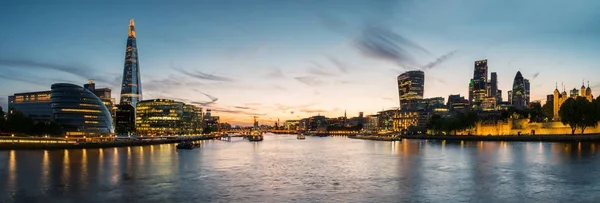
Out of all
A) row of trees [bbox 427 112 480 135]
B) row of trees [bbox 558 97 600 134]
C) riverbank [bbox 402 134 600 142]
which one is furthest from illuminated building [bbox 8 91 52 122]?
row of trees [bbox 558 97 600 134]

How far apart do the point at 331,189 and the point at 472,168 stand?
22.0 metres

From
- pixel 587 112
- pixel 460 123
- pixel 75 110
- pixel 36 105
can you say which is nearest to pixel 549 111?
pixel 460 123

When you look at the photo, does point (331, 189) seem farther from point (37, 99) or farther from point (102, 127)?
point (37, 99)

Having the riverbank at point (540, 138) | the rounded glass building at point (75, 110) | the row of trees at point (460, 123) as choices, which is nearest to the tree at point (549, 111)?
the riverbank at point (540, 138)

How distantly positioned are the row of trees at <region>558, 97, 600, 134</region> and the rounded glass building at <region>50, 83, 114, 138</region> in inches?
5669

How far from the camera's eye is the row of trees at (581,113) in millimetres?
112062

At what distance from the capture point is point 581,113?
113m

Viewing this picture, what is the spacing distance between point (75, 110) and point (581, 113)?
494 ft

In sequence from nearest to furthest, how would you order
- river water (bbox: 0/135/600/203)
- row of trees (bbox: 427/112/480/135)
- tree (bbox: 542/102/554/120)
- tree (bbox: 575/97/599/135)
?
river water (bbox: 0/135/600/203) < tree (bbox: 575/97/599/135) < tree (bbox: 542/102/554/120) < row of trees (bbox: 427/112/480/135)

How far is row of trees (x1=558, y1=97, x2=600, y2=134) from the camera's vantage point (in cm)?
11206

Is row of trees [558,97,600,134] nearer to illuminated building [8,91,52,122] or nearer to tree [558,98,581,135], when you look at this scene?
tree [558,98,581,135]

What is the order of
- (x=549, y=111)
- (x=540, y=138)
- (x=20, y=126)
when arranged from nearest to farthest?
(x=20, y=126), (x=540, y=138), (x=549, y=111)

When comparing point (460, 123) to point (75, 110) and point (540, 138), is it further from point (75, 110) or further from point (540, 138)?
point (75, 110)

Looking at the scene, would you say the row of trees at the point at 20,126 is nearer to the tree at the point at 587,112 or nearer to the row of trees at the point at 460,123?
the row of trees at the point at 460,123
